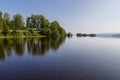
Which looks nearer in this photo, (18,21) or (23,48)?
(23,48)

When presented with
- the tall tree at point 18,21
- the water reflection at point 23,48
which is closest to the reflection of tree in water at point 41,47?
the water reflection at point 23,48

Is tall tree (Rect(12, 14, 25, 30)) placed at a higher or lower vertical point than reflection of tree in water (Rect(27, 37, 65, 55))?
higher

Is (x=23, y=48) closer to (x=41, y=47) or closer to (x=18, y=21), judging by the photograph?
(x=41, y=47)

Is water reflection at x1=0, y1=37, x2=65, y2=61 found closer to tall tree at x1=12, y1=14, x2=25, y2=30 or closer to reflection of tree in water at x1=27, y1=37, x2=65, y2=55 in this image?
reflection of tree in water at x1=27, y1=37, x2=65, y2=55

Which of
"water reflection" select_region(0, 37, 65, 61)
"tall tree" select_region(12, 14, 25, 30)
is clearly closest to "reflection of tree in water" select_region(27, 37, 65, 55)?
"water reflection" select_region(0, 37, 65, 61)

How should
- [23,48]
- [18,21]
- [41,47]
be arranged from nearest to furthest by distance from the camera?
[23,48]
[41,47]
[18,21]

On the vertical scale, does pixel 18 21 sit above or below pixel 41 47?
above

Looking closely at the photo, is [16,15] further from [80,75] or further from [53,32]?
[80,75]

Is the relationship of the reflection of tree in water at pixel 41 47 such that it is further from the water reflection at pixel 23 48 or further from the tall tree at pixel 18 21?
the tall tree at pixel 18 21

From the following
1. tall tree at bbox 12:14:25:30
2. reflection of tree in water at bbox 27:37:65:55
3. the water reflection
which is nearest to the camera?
the water reflection

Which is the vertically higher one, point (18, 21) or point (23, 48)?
point (18, 21)

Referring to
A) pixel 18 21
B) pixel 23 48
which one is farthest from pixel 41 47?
pixel 18 21

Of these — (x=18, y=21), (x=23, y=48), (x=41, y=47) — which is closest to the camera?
(x=23, y=48)

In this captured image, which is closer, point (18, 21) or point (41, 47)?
point (41, 47)
